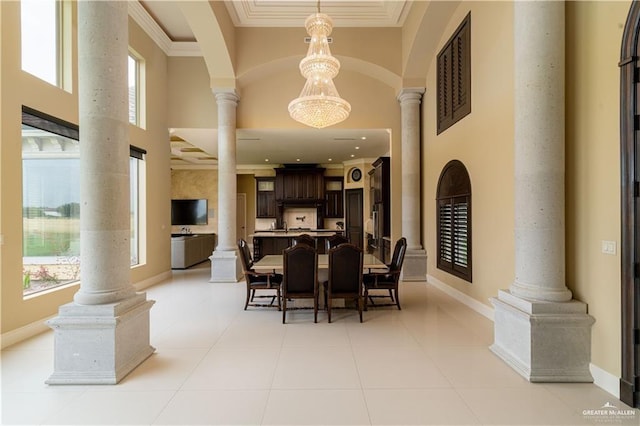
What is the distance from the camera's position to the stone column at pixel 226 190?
6730mm

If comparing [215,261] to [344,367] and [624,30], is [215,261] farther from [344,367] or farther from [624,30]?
[624,30]

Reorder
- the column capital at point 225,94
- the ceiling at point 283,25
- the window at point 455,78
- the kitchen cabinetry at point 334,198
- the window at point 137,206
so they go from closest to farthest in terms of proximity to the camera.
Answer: the window at point 455,78, the ceiling at point 283,25, the window at point 137,206, the column capital at point 225,94, the kitchen cabinetry at point 334,198

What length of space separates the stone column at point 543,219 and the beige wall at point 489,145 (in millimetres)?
977

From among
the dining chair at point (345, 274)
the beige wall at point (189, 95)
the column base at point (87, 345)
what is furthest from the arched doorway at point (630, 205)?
the beige wall at point (189, 95)

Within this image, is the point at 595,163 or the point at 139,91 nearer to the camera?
the point at 595,163

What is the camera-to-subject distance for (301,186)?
1199 centimetres

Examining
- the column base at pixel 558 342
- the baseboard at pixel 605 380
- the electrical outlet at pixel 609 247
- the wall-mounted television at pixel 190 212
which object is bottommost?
the baseboard at pixel 605 380

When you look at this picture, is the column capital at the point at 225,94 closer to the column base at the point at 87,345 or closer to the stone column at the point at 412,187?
the stone column at the point at 412,187

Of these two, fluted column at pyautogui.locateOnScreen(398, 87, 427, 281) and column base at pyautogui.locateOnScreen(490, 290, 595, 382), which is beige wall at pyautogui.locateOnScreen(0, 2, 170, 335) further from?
fluted column at pyautogui.locateOnScreen(398, 87, 427, 281)

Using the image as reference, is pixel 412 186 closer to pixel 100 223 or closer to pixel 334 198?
pixel 100 223

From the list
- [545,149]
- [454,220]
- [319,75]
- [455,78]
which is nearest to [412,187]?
[454,220]

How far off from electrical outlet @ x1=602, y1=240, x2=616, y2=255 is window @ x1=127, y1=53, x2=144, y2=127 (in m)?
6.97

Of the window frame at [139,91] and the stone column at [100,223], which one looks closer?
the stone column at [100,223]

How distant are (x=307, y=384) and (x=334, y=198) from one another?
10.0 meters
